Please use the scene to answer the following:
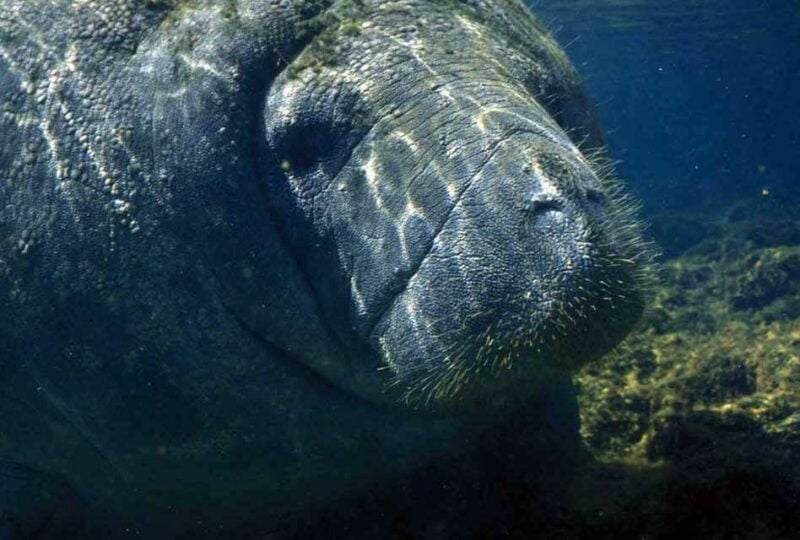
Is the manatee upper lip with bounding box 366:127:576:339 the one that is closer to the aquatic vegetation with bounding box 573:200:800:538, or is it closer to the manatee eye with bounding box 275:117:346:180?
the manatee eye with bounding box 275:117:346:180

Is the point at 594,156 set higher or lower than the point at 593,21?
higher

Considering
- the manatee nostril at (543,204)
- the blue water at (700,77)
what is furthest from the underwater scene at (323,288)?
the blue water at (700,77)

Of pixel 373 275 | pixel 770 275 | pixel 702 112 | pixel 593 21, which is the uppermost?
pixel 373 275

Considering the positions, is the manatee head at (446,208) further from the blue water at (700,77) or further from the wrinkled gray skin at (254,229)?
the blue water at (700,77)

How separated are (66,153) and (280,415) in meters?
1.59

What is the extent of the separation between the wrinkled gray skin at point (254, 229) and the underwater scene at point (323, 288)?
1 centimetres

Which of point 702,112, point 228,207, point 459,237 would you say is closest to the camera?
point 459,237

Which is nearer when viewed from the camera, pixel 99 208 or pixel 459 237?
pixel 459 237

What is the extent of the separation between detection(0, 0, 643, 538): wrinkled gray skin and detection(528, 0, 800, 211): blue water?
2.28m

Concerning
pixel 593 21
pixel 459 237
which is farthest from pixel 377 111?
pixel 593 21

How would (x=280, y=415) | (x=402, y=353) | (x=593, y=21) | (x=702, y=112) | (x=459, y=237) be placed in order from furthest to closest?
(x=702, y=112)
(x=593, y=21)
(x=280, y=415)
(x=402, y=353)
(x=459, y=237)

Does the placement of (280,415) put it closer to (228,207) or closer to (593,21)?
(228,207)

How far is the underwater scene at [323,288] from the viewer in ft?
8.59

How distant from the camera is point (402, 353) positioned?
2.84 metres
